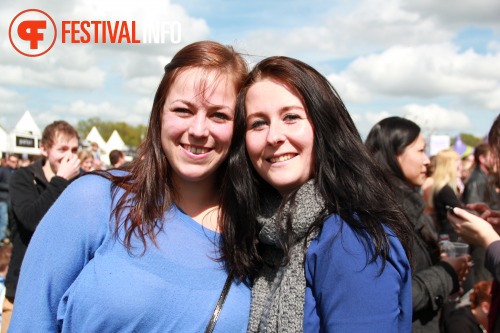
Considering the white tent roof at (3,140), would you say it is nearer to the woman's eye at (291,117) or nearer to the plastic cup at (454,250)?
the plastic cup at (454,250)

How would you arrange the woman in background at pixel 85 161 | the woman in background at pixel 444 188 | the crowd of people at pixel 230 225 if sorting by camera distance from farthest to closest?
the woman in background at pixel 85 161 → the woman in background at pixel 444 188 → the crowd of people at pixel 230 225

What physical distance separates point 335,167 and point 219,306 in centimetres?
68

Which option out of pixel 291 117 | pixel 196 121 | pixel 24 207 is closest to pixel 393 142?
pixel 291 117

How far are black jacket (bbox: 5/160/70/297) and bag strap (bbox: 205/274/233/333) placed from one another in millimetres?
2418

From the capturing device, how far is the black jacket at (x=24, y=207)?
12.6 feet

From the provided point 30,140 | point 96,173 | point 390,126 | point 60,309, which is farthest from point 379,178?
point 30,140

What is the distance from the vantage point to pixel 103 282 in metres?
1.74

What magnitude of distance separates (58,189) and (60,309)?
230 cm

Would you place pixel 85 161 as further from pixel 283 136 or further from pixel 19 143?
pixel 19 143

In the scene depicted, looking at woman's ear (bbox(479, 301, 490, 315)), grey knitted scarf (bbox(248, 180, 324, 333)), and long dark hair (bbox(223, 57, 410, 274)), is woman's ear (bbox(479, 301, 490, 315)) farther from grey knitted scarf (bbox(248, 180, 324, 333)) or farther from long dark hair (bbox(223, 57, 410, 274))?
grey knitted scarf (bbox(248, 180, 324, 333))

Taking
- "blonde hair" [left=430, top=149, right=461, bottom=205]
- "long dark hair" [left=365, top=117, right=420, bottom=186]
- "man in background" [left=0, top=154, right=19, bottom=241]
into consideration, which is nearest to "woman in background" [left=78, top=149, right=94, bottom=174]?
"man in background" [left=0, top=154, right=19, bottom=241]

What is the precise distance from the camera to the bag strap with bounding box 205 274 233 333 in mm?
1791

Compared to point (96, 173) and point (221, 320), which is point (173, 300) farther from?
point (96, 173)

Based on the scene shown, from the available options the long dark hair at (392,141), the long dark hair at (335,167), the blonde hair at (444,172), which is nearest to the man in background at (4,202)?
the blonde hair at (444,172)
